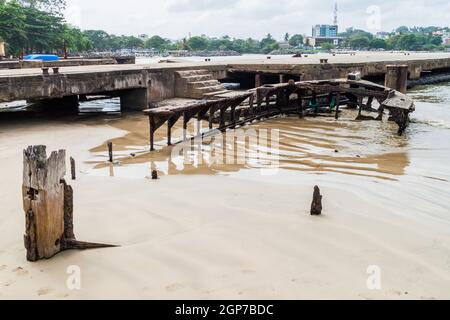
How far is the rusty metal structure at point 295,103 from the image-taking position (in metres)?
13.2

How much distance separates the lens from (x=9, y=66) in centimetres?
2298

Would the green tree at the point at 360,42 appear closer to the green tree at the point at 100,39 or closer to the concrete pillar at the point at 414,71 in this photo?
the green tree at the point at 100,39

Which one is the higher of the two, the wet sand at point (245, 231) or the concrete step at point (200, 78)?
the concrete step at point (200, 78)

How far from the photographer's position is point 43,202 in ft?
14.2

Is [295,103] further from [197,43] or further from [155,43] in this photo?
[197,43]

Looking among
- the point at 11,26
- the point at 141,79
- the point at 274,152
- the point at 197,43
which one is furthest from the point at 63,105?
the point at 197,43

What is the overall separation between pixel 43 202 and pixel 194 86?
13278 mm

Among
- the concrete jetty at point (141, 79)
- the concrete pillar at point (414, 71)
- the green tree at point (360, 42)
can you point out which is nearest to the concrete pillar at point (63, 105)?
the concrete jetty at point (141, 79)

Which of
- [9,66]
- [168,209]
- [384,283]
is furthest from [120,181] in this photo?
[9,66]

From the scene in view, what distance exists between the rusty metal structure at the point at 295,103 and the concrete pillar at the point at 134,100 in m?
2.25

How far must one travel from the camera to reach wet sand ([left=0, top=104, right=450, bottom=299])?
408 centimetres

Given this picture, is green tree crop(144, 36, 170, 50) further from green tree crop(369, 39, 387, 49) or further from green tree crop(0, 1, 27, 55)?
green tree crop(0, 1, 27, 55)
